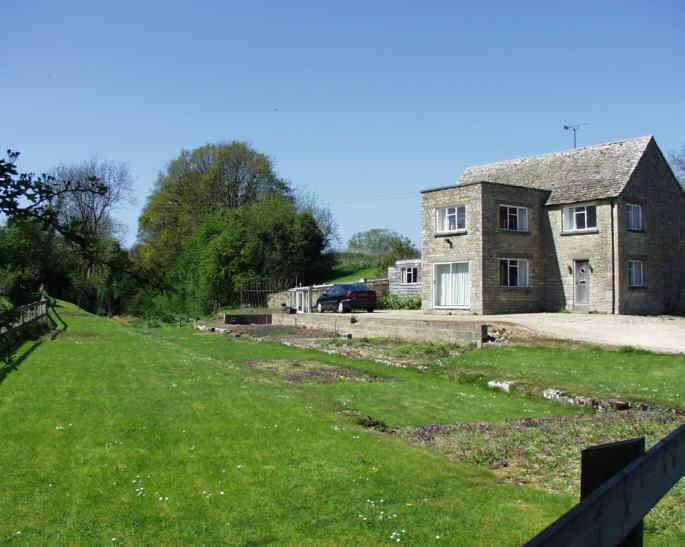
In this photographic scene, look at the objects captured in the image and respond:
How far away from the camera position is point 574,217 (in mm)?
29359

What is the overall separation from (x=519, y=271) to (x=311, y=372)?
57.4 feet

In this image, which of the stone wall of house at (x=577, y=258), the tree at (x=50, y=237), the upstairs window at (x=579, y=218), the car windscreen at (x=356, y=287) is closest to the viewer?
the tree at (x=50, y=237)

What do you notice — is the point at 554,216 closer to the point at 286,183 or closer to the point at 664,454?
the point at 664,454

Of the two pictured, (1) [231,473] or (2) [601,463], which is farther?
(1) [231,473]

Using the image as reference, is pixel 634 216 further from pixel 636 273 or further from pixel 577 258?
pixel 577 258

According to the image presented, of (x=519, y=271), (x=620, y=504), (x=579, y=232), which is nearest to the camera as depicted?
(x=620, y=504)

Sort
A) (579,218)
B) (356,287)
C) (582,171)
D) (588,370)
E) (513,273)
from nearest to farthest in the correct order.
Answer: (588,370), (579,218), (513,273), (582,171), (356,287)

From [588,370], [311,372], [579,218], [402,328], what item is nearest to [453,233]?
[579,218]

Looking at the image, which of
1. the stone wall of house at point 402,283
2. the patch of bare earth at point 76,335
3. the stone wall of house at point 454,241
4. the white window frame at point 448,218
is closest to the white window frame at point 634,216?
the stone wall of house at point 454,241

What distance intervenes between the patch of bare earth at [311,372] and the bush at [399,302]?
19.4m

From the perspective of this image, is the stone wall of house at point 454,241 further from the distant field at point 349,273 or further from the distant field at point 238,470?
the distant field at point 349,273

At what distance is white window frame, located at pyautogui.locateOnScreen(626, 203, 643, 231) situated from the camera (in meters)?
28.5

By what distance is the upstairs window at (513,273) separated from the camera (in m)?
29.0

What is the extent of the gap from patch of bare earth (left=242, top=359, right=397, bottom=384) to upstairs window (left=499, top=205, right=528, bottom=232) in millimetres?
15576
